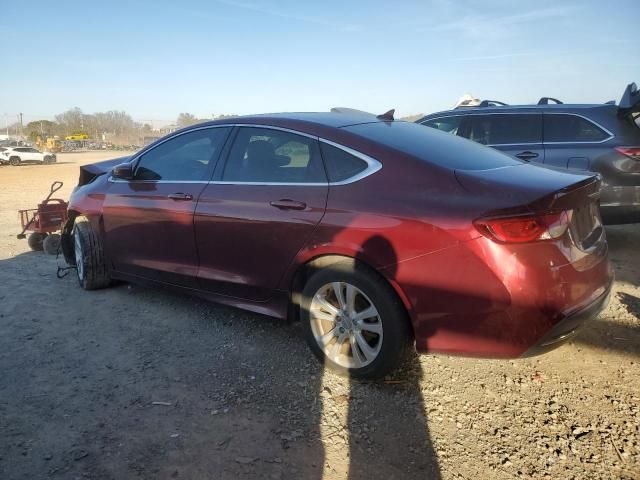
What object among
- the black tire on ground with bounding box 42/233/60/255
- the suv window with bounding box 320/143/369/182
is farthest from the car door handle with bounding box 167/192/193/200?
the black tire on ground with bounding box 42/233/60/255

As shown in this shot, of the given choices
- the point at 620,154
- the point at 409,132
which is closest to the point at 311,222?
the point at 409,132

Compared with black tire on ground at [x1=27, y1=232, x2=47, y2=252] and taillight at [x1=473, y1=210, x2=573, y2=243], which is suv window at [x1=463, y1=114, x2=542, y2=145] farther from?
black tire on ground at [x1=27, y1=232, x2=47, y2=252]

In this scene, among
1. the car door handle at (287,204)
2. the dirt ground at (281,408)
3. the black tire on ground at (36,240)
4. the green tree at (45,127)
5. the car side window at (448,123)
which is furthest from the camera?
the green tree at (45,127)

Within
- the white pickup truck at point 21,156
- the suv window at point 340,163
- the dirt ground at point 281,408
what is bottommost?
the dirt ground at point 281,408

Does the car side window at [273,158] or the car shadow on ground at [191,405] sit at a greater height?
the car side window at [273,158]

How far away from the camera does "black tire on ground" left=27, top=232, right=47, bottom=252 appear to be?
671 cm

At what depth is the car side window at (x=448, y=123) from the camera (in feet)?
20.9

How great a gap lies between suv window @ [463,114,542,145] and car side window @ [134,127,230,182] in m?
3.71

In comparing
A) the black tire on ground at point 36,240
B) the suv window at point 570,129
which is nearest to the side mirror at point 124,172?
the black tire on ground at point 36,240

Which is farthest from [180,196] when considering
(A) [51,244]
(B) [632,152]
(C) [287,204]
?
(B) [632,152]

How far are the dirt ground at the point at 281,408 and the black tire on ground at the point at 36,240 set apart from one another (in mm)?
3040

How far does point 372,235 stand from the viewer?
2723 mm

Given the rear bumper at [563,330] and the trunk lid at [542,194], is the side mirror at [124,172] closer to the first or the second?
the trunk lid at [542,194]

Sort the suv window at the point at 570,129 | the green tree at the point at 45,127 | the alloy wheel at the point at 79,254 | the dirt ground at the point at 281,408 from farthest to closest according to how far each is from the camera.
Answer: the green tree at the point at 45,127 → the suv window at the point at 570,129 → the alloy wheel at the point at 79,254 → the dirt ground at the point at 281,408
